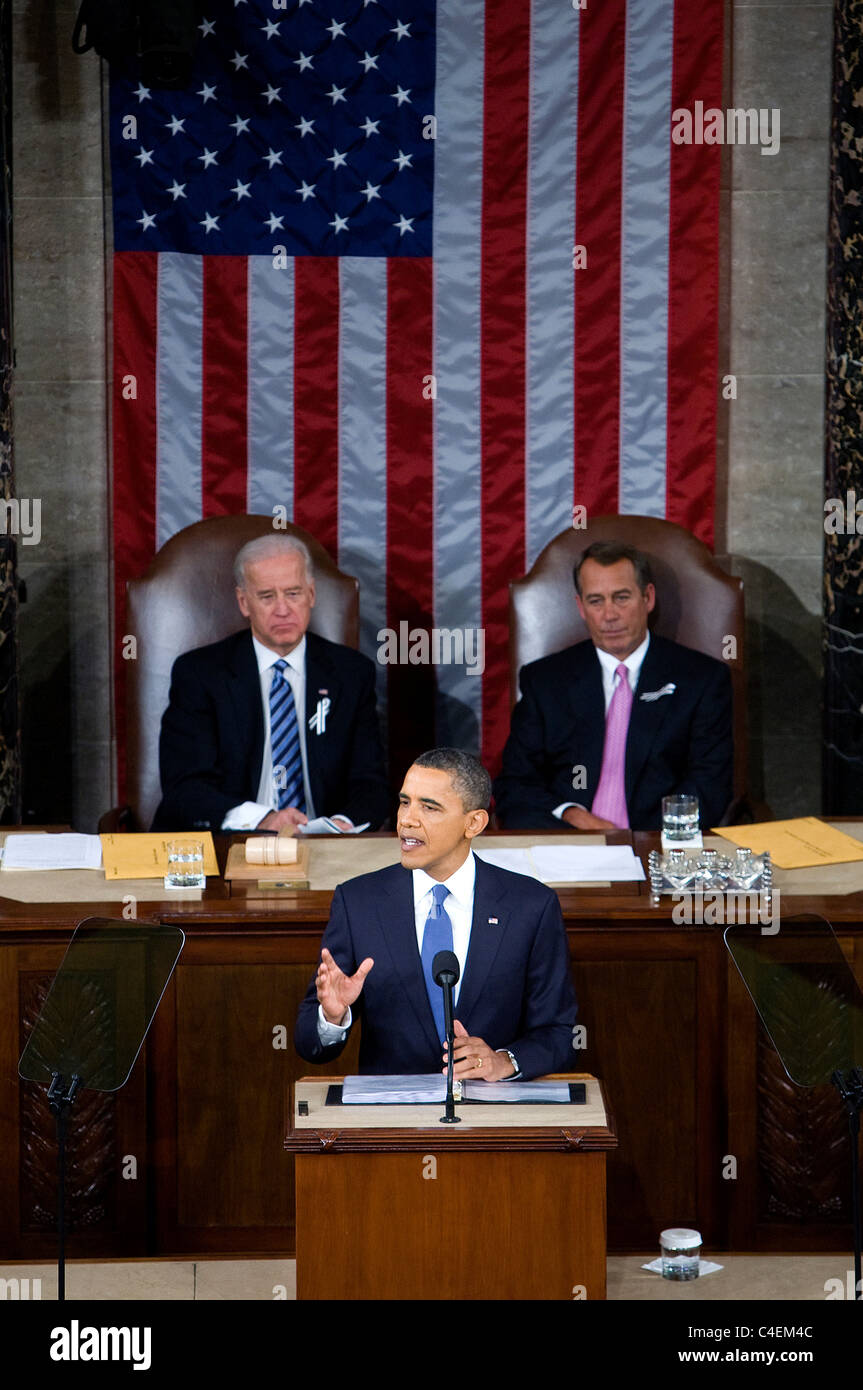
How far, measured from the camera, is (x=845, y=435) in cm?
596

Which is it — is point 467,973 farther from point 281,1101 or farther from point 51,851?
point 51,851

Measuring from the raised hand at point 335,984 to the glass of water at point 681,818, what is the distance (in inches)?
59.0

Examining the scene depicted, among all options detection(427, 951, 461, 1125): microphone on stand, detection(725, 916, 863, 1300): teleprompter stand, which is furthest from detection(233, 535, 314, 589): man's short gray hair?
detection(427, 951, 461, 1125): microphone on stand

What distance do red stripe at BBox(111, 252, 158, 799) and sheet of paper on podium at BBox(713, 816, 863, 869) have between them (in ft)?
7.87

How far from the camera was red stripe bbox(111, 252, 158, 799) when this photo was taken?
6207mm

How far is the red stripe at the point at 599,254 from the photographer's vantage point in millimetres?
6113

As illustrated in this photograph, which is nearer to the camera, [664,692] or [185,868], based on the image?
[185,868]

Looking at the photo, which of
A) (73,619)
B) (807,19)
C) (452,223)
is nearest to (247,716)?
(73,619)

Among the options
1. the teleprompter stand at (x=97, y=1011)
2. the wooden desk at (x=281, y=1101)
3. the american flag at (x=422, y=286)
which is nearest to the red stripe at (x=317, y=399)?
the american flag at (x=422, y=286)

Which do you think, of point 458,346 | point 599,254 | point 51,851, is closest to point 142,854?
point 51,851

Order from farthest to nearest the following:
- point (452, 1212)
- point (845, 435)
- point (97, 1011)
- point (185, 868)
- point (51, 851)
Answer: point (845, 435)
point (51, 851)
point (185, 868)
point (97, 1011)
point (452, 1212)

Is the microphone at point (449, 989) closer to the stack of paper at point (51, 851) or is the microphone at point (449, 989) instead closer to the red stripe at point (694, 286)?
the stack of paper at point (51, 851)

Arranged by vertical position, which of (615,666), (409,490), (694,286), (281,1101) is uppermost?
(694,286)

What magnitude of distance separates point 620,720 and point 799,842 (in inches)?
41.1
